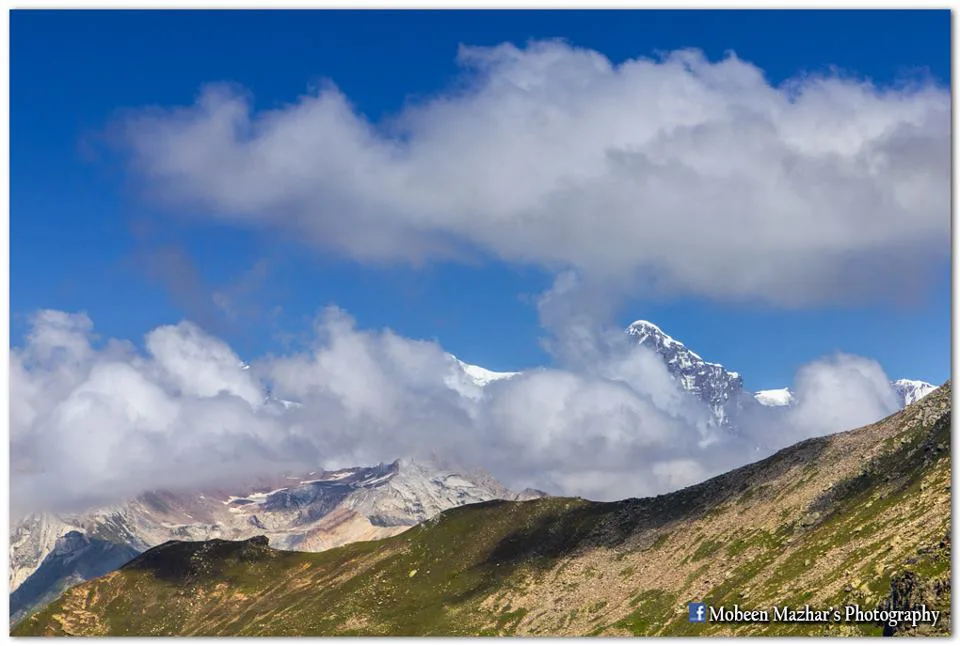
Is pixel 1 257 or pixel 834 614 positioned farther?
pixel 834 614

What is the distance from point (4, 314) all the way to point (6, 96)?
15.4 metres

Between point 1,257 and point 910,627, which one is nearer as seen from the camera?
point 1,257

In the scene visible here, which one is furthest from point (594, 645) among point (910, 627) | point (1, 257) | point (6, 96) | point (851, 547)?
point (851, 547)

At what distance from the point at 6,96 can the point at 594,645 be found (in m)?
58.5

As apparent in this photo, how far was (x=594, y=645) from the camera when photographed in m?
74.9

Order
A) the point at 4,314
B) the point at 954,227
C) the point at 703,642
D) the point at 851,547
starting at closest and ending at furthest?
the point at 4,314 < the point at 954,227 < the point at 703,642 < the point at 851,547

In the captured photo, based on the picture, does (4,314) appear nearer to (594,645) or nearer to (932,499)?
(594,645)

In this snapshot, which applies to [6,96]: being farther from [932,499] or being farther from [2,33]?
[932,499]

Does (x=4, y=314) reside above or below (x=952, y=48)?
below

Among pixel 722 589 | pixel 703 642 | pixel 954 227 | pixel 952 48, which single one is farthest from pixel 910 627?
pixel 722 589

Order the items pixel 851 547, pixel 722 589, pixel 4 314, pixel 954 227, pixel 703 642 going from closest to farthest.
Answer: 1. pixel 4 314
2. pixel 954 227
3. pixel 703 642
4. pixel 851 547
5. pixel 722 589

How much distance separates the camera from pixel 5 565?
7256 cm

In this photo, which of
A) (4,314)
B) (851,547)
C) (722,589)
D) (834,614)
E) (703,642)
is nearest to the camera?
(4,314)

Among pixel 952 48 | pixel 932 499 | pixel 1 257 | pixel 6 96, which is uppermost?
pixel 6 96
